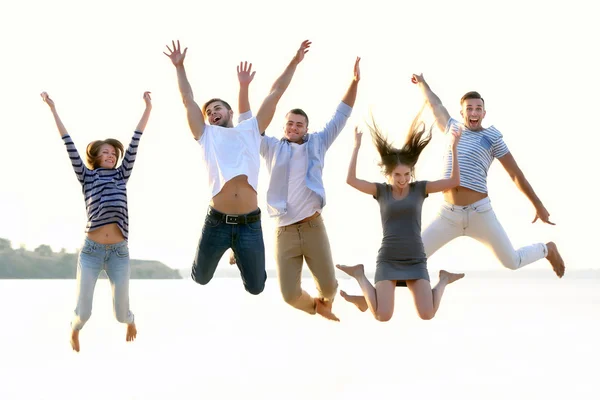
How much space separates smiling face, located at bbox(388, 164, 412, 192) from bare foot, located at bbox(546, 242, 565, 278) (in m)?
2.39

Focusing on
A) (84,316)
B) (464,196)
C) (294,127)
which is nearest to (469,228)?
(464,196)

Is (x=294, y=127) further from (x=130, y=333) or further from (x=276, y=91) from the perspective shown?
(x=130, y=333)

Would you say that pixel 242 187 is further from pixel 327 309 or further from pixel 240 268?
pixel 327 309

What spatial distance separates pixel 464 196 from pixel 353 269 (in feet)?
5.48

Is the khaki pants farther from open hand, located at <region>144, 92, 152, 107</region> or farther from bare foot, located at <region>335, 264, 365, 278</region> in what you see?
open hand, located at <region>144, 92, 152, 107</region>

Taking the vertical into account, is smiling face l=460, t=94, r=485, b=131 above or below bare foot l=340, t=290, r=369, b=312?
above

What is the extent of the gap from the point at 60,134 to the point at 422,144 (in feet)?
13.1

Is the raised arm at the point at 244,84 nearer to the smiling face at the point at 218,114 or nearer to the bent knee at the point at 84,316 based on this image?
the smiling face at the point at 218,114

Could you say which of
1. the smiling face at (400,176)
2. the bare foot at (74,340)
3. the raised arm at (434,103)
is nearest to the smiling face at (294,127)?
the smiling face at (400,176)

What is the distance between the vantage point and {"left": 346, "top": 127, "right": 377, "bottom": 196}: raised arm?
26.6ft

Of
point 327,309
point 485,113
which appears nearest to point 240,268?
point 327,309

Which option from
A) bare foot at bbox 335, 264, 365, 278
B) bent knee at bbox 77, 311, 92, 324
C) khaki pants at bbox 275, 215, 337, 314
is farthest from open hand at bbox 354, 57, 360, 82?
bent knee at bbox 77, 311, 92, 324

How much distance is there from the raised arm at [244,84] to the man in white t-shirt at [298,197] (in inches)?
0.4

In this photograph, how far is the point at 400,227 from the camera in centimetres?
823
